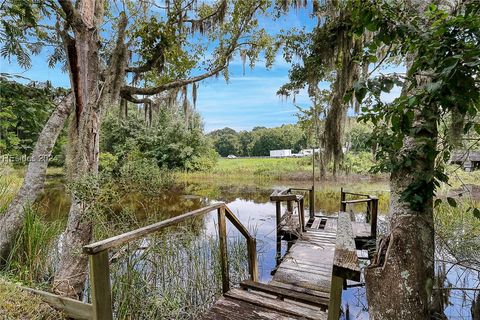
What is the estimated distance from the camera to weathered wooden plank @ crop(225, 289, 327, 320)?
2.19 meters

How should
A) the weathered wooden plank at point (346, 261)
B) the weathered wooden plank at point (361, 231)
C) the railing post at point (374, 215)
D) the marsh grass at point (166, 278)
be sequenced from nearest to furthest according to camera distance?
the weathered wooden plank at point (346, 261) → the marsh grass at point (166, 278) → the railing post at point (374, 215) → the weathered wooden plank at point (361, 231)

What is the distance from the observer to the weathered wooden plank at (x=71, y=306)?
169cm

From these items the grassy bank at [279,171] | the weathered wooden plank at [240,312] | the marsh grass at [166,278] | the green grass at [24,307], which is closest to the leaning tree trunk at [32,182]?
the green grass at [24,307]

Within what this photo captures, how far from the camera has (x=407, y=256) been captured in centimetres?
181

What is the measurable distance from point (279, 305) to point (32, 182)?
3580 mm

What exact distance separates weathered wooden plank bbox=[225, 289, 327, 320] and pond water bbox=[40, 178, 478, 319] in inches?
57.5

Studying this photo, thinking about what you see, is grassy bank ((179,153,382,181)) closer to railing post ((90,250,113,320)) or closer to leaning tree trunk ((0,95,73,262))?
leaning tree trunk ((0,95,73,262))

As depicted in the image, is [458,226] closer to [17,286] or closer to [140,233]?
[140,233]

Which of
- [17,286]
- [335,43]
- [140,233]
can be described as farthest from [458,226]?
[17,286]

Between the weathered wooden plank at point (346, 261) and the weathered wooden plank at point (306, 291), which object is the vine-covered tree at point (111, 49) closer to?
the weathered wooden plank at point (306, 291)

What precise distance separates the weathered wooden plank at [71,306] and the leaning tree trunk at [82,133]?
1196 mm

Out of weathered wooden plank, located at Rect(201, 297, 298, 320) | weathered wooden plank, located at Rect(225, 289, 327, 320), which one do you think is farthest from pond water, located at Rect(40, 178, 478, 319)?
weathered wooden plank, located at Rect(201, 297, 298, 320)

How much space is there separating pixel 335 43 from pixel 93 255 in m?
5.36

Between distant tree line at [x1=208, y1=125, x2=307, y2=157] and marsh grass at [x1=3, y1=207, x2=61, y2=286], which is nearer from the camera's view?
marsh grass at [x1=3, y1=207, x2=61, y2=286]
